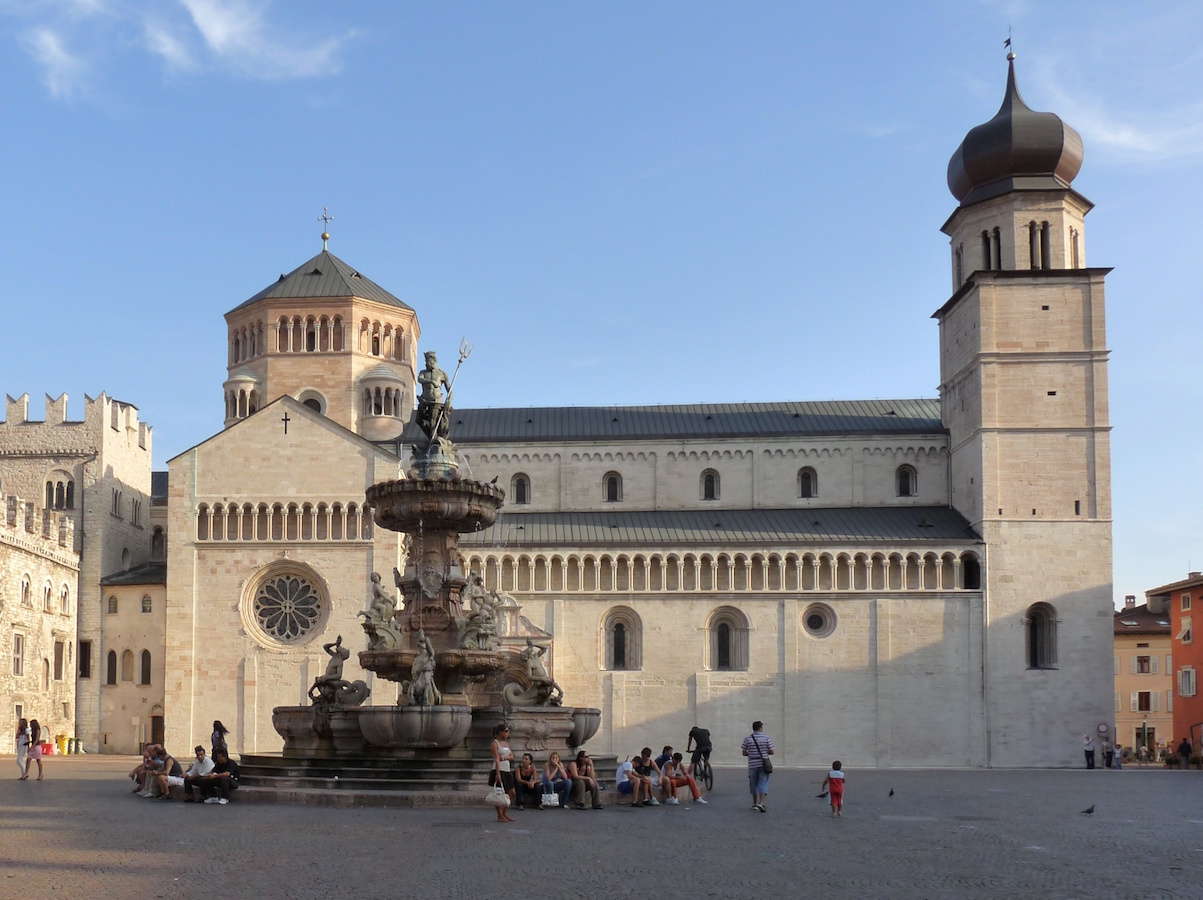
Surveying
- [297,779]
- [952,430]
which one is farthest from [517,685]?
[952,430]

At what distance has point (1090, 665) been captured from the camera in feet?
185

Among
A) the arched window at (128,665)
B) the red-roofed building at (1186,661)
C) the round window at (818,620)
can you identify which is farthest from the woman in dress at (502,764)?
the red-roofed building at (1186,661)

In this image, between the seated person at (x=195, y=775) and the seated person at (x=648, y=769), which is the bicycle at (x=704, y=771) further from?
→ the seated person at (x=195, y=775)

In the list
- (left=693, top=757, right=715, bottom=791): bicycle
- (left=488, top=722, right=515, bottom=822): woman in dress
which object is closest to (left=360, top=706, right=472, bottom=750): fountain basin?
(left=488, top=722, right=515, bottom=822): woman in dress

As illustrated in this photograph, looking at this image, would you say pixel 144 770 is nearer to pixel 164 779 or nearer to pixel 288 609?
pixel 164 779

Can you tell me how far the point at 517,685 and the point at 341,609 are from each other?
28.7 meters

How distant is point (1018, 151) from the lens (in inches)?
2328

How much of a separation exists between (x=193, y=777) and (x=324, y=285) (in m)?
42.7

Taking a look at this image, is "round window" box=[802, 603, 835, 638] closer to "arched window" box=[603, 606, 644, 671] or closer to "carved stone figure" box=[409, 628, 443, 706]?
"arched window" box=[603, 606, 644, 671]

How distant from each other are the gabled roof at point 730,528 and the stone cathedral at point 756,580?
18 centimetres

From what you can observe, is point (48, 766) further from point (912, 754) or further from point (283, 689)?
point (912, 754)

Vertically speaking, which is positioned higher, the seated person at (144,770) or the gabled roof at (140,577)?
the gabled roof at (140,577)

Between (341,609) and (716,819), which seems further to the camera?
(341,609)

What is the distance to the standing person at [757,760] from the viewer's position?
24047 millimetres
